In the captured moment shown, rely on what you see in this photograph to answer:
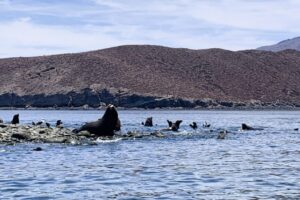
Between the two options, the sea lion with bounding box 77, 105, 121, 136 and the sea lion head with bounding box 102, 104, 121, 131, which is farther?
the sea lion head with bounding box 102, 104, 121, 131

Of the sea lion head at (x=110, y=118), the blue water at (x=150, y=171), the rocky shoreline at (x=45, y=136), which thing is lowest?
the blue water at (x=150, y=171)

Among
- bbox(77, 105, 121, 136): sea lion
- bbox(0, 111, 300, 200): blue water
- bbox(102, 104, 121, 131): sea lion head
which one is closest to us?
bbox(0, 111, 300, 200): blue water

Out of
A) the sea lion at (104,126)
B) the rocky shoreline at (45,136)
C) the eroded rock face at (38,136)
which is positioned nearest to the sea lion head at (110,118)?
the sea lion at (104,126)

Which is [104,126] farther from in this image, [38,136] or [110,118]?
[38,136]

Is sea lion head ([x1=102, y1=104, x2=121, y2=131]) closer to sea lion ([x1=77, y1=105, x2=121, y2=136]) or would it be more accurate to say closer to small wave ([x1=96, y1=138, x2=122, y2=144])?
sea lion ([x1=77, y1=105, x2=121, y2=136])

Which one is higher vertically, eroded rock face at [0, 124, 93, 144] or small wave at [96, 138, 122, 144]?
eroded rock face at [0, 124, 93, 144]

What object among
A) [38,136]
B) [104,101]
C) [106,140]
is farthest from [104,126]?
[104,101]

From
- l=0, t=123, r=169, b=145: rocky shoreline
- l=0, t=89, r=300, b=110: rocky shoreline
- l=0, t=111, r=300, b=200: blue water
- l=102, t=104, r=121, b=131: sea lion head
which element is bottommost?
l=0, t=111, r=300, b=200: blue water

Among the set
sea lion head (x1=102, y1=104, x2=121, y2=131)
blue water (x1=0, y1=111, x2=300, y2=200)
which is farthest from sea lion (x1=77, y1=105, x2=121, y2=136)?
blue water (x1=0, y1=111, x2=300, y2=200)

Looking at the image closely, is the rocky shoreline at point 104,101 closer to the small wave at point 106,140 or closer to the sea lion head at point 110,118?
the sea lion head at point 110,118

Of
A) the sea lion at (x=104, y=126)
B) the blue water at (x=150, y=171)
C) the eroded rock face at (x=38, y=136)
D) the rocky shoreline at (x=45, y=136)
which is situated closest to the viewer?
the blue water at (x=150, y=171)

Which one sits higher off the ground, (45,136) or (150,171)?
(45,136)

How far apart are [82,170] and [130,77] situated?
16713 cm

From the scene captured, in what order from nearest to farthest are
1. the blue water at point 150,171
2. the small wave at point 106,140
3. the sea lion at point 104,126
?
the blue water at point 150,171 → the small wave at point 106,140 → the sea lion at point 104,126
